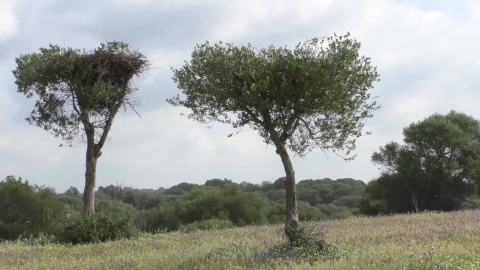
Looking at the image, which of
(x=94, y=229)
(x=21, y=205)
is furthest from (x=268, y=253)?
(x=21, y=205)

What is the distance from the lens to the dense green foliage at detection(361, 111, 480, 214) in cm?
3900

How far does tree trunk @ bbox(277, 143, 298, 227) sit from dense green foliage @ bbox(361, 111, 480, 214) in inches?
1049

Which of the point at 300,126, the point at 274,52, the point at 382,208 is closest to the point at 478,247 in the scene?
the point at 300,126

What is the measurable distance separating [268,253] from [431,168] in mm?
29634

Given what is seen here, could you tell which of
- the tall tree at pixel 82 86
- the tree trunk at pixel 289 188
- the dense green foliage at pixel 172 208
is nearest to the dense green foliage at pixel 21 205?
the dense green foliage at pixel 172 208

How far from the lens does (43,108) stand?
85.8ft

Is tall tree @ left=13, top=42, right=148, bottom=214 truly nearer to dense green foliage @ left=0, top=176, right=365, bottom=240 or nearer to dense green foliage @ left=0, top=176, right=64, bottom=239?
dense green foliage @ left=0, top=176, right=365, bottom=240

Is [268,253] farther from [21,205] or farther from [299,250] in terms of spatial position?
[21,205]

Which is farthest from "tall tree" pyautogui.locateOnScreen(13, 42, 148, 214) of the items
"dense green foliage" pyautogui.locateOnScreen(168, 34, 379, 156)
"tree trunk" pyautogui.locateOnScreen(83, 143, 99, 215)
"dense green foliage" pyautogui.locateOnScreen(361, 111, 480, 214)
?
"dense green foliage" pyautogui.locateOnScreen(361, 111, 480, 214)

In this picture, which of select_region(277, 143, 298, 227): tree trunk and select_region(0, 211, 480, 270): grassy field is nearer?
select_region(0, 211, 480, 270): grassy field

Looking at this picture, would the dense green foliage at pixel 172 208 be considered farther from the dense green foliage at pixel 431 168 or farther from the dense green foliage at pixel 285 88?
the dense green foliage at pixel 285 88

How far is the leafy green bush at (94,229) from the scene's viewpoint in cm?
2178

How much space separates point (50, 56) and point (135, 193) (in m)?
8.92

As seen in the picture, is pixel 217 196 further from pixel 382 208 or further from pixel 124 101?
pixel 124 101
